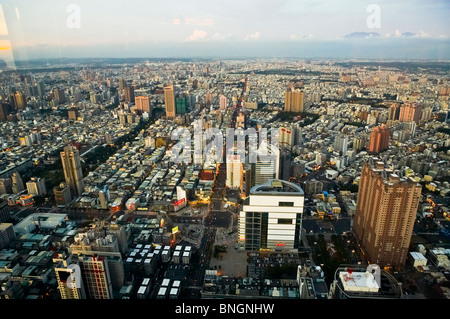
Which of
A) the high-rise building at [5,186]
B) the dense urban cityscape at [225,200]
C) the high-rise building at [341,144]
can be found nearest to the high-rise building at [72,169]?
the dense urban cityscape at [225,200]

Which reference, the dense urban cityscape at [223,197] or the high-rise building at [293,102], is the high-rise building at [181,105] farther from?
the high-rise building at [293,102]

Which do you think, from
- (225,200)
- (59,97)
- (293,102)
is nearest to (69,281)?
(225,200)

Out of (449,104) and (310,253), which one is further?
(449,104)

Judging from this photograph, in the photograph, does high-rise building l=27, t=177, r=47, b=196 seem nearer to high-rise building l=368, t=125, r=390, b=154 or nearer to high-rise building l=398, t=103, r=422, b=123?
high-rise building l=368, t=125, r=390, b=154

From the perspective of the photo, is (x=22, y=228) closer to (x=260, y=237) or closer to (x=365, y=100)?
(x=260, y=237)

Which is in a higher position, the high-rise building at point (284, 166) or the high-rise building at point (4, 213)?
the high-rise building at point (284, 166)

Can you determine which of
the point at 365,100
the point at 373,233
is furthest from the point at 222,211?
the point at 365,100
